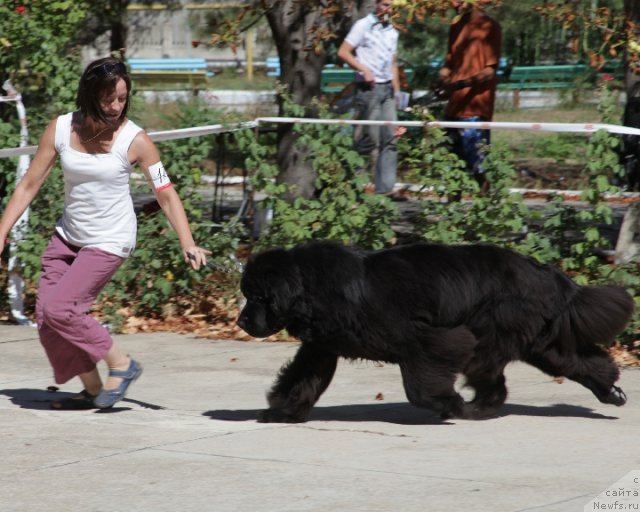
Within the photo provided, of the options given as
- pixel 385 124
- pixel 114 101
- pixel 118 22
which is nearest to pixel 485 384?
pixel 114 101

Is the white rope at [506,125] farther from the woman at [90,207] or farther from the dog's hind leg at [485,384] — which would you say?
the woman at [90,207]

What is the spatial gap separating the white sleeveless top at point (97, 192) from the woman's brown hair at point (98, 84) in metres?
0.20

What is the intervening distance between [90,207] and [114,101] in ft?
1.80

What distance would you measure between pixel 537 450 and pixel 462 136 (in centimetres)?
414

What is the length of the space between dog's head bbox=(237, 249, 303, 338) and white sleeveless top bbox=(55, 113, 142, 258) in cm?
74

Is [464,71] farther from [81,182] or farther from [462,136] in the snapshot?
[81,182]

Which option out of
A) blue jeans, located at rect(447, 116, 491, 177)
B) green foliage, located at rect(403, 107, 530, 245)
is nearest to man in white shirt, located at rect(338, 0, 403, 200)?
blue jeans, located at rect(447, 116, 491, 177)

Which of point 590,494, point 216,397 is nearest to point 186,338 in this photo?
point 216,397

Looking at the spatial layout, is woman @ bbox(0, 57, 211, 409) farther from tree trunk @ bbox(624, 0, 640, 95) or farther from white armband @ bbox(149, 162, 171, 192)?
tree trunk @ bbox(624, 0, 640, 95)

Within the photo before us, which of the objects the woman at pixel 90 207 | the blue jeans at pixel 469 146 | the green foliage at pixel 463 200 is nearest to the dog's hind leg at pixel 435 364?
the woman at pixel 90 207

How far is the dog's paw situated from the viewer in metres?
5.99

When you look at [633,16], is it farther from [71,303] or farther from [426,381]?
[71,303]

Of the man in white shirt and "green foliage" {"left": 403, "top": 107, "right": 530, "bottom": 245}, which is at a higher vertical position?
the man in white shirt

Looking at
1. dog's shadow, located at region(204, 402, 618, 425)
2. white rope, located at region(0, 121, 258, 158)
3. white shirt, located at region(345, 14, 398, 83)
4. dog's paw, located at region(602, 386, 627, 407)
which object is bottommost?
dog's shadow, located at region(204, 402, 618, 425)
